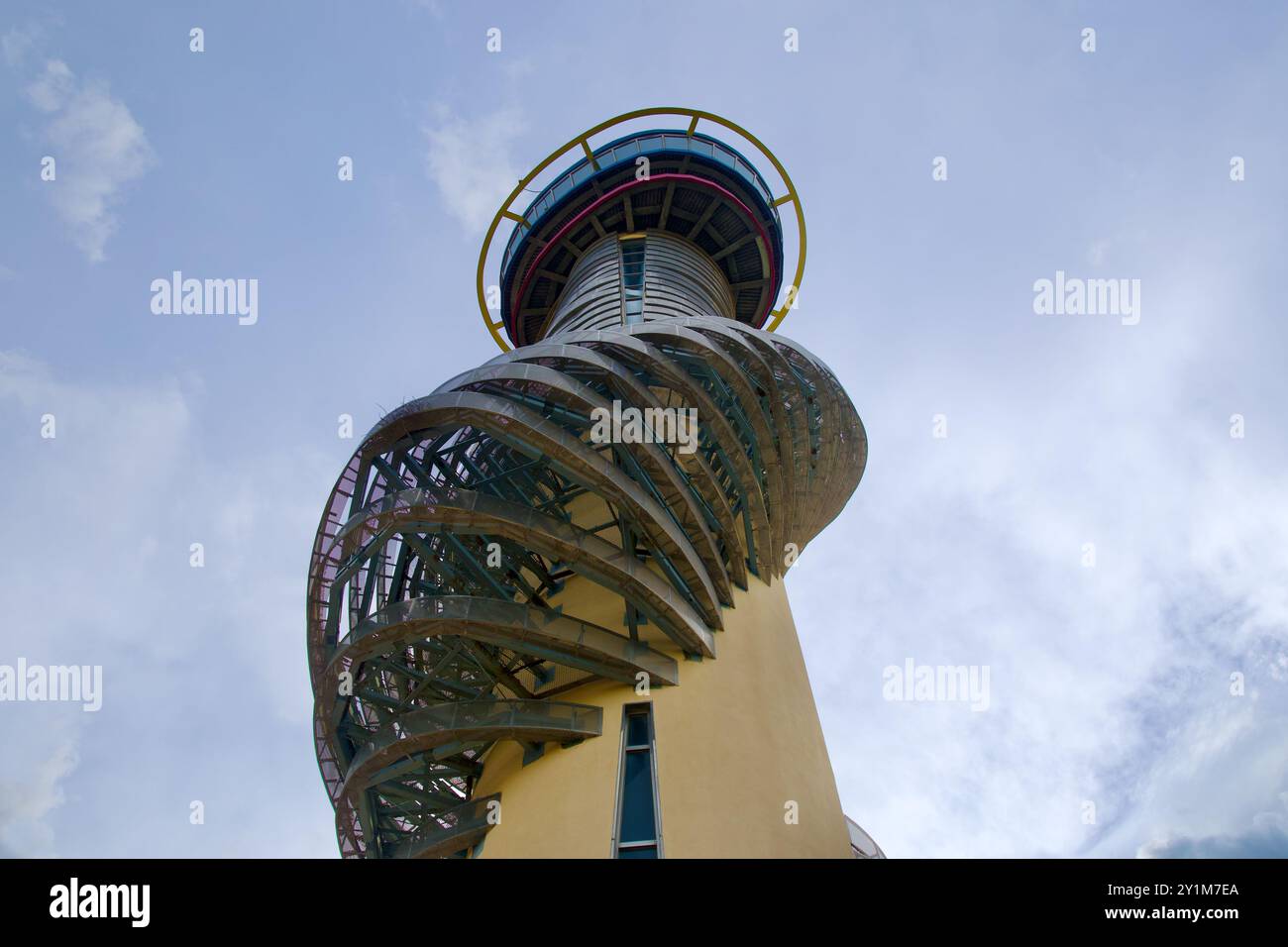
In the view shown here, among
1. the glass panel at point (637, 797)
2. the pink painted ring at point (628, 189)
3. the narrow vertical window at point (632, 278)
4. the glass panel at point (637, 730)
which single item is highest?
the pink painted ring at point (628, 189)

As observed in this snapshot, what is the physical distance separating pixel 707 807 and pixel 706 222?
20212 millimetres

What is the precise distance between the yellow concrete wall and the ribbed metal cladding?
908cm

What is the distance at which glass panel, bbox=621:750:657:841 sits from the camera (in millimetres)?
12289

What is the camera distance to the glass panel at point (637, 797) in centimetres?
1229

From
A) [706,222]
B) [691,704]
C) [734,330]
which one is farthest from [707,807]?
[706,222]

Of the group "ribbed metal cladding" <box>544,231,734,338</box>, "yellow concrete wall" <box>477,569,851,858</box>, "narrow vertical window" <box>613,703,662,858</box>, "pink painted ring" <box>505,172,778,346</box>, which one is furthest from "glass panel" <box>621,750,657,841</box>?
"pink painted ring" <box>505,172,778,346</box>

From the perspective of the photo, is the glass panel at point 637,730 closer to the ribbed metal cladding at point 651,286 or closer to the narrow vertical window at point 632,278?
the ribbed metal cladding at point 651,286

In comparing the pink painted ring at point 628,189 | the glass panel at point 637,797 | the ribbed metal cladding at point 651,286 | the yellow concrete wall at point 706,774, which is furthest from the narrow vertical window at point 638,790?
the pink painted ring at point 628,189

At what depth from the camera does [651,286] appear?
2391 cm

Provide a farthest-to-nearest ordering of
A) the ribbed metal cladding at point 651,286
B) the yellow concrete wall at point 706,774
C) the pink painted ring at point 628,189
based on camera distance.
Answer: the pink painted ring at point 628,189 < the ribbed metal cladding at point 651,286 < the yellow concrete wall at point 706,774

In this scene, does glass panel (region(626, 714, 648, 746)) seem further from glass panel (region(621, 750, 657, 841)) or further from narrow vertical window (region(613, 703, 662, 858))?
glass panel (region(621, 750, 657, 841))

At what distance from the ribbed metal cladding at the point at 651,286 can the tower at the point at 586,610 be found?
207 inches
